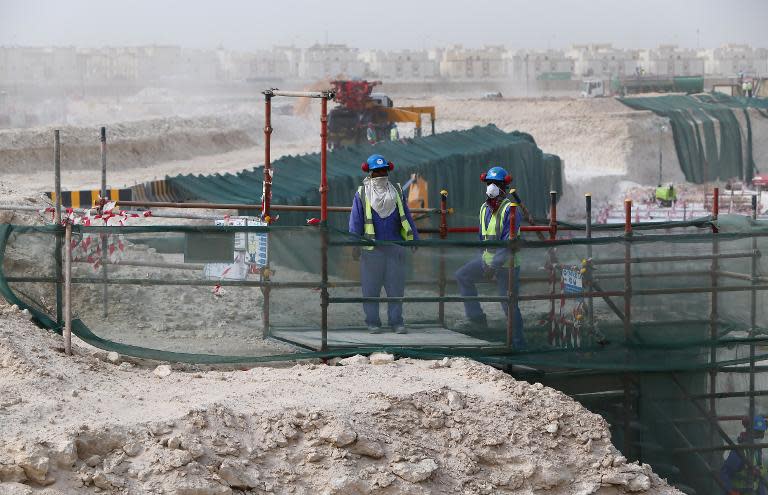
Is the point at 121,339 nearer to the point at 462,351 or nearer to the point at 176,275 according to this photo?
the point at 176,275

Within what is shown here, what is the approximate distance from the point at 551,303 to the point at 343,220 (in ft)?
30.8

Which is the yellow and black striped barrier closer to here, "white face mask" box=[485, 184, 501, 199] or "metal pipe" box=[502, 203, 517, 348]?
"white face mask" box=[485, 184, 501, 199]

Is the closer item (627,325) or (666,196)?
(627,325)

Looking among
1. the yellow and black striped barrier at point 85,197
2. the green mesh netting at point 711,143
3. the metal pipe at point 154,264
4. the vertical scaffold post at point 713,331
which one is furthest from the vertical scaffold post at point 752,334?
the green mesh netting at point 711,143

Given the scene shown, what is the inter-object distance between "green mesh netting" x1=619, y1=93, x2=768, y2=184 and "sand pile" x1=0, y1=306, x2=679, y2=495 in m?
38.2

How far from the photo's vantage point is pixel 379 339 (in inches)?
365

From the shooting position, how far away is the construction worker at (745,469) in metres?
9.83

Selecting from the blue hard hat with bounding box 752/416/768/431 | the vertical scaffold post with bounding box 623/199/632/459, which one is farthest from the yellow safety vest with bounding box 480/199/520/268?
the blue hard hat with bounding box 752/416/768/431

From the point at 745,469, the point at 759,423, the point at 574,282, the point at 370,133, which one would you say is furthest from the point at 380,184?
the point at 370,133

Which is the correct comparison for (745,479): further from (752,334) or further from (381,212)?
(381,212)

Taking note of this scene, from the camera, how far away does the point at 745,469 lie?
988 centimetres

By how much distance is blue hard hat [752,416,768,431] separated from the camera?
991cm

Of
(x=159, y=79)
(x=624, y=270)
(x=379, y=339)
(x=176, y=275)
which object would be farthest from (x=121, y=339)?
(x=159, y=79)

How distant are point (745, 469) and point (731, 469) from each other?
0.37 feet
